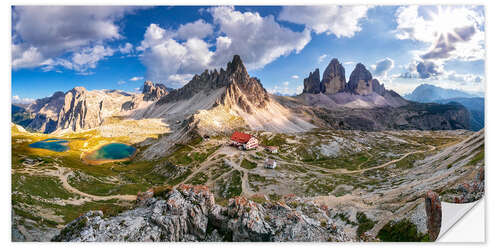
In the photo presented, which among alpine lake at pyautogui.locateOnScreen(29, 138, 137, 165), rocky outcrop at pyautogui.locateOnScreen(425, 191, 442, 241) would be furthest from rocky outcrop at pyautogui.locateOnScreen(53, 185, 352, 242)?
alpine lake at pyautogui.locateOnScreen(29, 138, 137, 165)

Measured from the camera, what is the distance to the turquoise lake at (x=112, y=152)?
10150 centimetres

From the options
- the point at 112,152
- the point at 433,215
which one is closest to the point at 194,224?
the point at 433,215

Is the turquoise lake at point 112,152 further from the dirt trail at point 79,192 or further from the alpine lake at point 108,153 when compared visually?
the dirt trail at point 79,192

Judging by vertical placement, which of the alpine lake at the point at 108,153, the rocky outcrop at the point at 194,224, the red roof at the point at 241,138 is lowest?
the alpine lake at the point at 108,153

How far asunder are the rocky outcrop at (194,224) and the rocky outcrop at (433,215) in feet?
25.8

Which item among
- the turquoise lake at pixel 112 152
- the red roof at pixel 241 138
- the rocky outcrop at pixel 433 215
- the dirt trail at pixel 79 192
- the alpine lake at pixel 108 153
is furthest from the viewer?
the turquoise lake at pixel 112 152

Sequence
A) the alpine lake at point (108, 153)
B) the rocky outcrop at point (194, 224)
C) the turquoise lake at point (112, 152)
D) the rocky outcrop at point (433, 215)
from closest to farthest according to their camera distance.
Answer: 1. the rocky outcrop at point (194, 224)
2. the rocky outcrop at point (433, 215)
3. the alpine lake at point (108, 153)
4. the turquoise lake at point (112, 152)

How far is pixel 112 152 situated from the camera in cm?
11631

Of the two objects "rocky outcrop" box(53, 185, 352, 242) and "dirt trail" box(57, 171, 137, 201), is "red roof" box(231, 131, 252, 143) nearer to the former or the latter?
"dirt trail" box(57, 171, 137, 201)

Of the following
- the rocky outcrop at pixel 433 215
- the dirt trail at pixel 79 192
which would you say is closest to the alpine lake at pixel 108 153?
the dirt trail at pixel 79 192

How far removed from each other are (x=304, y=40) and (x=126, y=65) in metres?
31.4

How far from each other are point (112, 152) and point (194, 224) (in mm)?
119372

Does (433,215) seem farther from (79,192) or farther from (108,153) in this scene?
(108,153)

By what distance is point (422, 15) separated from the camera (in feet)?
92.5
